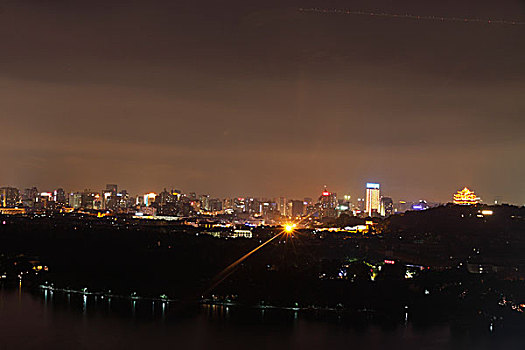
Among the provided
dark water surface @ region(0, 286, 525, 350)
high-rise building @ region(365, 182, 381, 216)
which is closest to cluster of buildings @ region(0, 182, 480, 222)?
high-rise building @ region(365, 182, 381, 216)

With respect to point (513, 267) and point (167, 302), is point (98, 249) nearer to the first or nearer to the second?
point (167, 302)

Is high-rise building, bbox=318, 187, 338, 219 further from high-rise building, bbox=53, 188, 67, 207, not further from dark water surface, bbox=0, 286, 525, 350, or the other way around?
dark water surface, bbox=0, 286, 525, 350

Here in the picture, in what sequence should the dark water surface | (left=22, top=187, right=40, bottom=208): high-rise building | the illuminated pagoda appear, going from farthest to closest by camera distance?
(left=22, top=187, right=40, bottom=208): high-rise building → the illuminated pagoda → the dark water surface

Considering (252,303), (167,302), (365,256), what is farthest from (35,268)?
(365,256)

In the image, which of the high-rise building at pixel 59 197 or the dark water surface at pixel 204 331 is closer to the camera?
the dark water surface at pixel 204 331

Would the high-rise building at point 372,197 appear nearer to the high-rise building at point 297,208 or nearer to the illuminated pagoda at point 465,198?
the high-rise building at point 297,208

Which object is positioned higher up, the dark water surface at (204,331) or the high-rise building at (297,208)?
the high-rise building at (297,208)

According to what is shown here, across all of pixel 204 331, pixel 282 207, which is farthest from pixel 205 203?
pixel 204 331

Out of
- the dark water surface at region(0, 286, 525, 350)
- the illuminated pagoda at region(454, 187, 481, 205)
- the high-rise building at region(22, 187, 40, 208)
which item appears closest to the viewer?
Result: the dark water surface at region(0, 286, 525, 350)

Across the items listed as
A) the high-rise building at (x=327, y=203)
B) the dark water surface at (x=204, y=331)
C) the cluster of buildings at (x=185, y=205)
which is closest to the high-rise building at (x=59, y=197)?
the cluster of buildings at (x=185, y=205)

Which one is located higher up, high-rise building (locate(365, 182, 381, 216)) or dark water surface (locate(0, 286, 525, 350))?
high-rise building (locate(365, 182, 381, 216))
